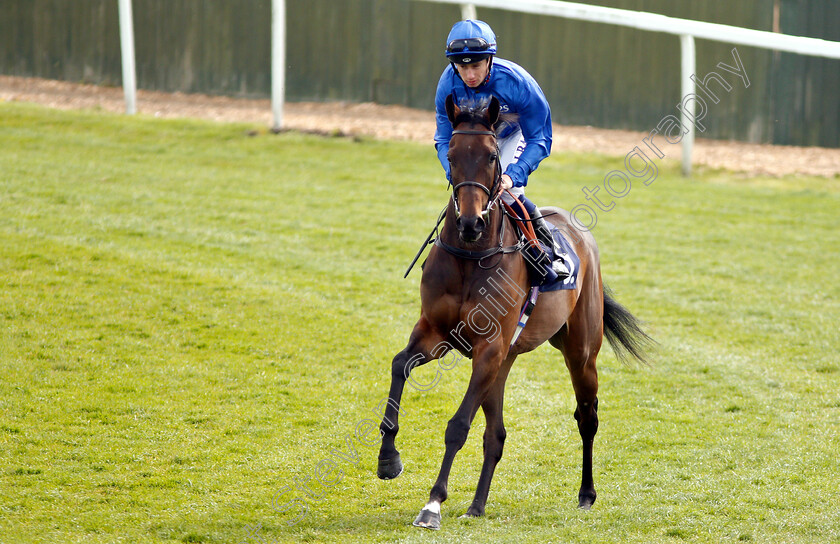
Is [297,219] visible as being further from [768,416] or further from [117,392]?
[768,416]

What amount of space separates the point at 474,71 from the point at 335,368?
337cm

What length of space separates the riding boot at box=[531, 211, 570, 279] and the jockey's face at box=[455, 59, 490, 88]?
0.90 meters

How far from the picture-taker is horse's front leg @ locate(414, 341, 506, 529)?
4.48m

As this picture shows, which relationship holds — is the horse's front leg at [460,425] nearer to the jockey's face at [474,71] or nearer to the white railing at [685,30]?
the jockey's face at [474,71]

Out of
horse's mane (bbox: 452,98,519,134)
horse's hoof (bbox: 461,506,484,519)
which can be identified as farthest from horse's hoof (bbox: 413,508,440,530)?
horse's mane (bbox: 452,98,519,134)

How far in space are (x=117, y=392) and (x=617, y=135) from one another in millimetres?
11140

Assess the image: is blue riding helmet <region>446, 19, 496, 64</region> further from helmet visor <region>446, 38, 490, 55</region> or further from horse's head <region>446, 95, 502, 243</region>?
horse's head <region>446, 95, 502, 243</region>

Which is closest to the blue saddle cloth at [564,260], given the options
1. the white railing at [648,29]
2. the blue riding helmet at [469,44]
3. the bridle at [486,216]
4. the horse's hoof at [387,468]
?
the bridle at [486,216]

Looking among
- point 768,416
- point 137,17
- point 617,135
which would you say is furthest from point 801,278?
point 137,17

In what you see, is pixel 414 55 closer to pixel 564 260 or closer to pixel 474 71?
pixel 564 260

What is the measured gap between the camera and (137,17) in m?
16.7

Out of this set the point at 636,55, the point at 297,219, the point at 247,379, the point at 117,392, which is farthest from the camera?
the point at 636,55

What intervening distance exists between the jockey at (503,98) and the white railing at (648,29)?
8714mm

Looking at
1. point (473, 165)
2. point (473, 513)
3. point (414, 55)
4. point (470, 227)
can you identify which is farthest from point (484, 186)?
point (414, 55)
